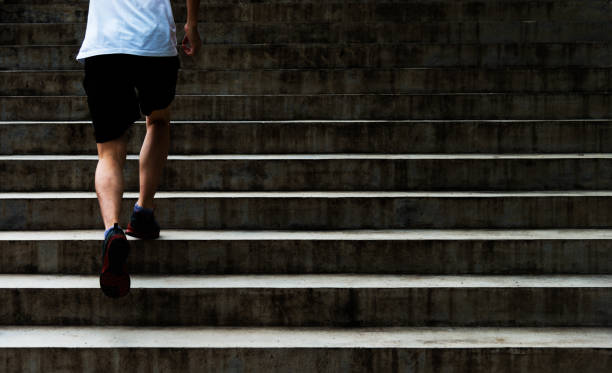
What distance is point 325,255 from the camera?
311 centimetres

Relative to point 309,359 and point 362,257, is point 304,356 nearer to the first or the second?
point 309,359

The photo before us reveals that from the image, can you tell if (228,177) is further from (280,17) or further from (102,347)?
(280,17)

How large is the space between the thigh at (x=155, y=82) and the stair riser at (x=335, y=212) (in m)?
0.59

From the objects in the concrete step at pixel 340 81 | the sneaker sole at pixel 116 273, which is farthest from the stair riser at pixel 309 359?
the concrete step at pixel 340 81

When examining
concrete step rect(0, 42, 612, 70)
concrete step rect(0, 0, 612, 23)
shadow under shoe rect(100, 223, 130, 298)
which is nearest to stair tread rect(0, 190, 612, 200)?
shadow under shoe rect(100, 223, 130, 298)

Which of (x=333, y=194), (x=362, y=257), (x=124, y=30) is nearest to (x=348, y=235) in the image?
(x=362, y=257)

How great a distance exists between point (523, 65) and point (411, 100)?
1.01 meters

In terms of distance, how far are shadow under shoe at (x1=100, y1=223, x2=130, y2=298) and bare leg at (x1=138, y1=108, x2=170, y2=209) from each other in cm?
52

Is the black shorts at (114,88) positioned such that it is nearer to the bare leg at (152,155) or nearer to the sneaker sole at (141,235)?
the bare leg at (152,155)

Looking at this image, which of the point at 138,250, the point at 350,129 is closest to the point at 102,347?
the point at 138,250

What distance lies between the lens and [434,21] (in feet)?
17.4

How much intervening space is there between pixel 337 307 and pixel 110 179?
1.06 meters

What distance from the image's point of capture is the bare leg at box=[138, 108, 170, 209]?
3.06m

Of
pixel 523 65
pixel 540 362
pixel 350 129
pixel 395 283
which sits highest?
pixel 523 65
